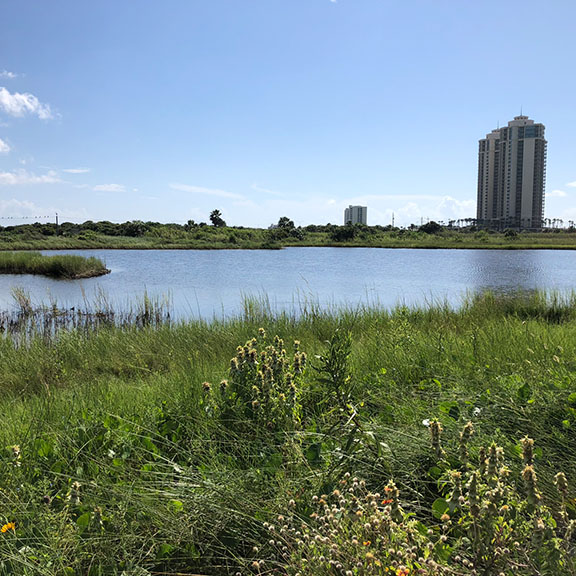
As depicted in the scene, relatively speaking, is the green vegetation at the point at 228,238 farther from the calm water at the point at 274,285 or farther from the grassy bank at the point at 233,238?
the calm water at the point at 274,285

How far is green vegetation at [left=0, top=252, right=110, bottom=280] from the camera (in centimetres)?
2527

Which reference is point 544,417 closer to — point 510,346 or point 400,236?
point 510,346

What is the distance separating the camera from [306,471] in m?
2.14

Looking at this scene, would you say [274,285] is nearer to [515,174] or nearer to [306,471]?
[306,471]

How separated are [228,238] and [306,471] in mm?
61853

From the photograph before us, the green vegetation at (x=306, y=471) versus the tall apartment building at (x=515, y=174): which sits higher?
the tall apartment building at (x=515, y=174)

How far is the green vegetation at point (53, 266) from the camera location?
25.3 m

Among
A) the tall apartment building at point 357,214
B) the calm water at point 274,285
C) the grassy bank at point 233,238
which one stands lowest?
the calm water at point 274,285

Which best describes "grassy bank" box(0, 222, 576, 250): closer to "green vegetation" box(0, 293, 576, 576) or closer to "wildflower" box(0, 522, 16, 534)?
"green vegetation" box(0, 293, 576, 576)

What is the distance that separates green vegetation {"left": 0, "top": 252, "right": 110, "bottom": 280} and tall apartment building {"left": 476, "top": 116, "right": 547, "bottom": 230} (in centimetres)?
9103

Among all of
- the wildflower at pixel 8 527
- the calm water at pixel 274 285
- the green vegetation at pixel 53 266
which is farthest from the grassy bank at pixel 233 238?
the wildflower at pixel 8 527

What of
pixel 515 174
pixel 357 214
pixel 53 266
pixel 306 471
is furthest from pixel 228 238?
pixel 357 214

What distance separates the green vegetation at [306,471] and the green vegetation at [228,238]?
46.6m

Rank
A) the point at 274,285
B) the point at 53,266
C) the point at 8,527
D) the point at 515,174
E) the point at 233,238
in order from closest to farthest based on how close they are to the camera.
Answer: the point at 8,527 < the point at 274,285 < the point at 53,266 < the point at 233,238 < the point at 515,174
